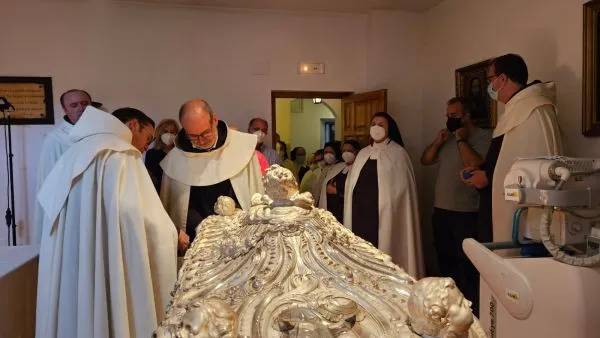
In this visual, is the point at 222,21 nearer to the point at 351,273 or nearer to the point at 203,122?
the point at 203,122

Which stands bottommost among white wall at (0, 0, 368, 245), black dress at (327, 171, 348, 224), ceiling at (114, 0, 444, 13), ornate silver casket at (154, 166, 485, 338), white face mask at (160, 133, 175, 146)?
black dress at (327, 171, 348, 224)

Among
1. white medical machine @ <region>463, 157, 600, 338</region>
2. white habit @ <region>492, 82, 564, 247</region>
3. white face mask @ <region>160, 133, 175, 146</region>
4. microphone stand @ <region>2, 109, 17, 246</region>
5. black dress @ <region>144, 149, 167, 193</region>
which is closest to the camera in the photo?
white medical machine @ <region>463, 157, 600, 338</region>

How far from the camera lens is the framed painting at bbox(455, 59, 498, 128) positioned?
3731 millimetres

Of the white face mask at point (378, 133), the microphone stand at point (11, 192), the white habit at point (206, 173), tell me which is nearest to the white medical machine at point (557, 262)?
the white habit at point (206, 173)

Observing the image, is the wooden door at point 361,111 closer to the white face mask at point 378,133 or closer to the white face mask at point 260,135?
the white face mask at point 378,133

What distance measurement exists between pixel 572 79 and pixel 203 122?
7.38 feet

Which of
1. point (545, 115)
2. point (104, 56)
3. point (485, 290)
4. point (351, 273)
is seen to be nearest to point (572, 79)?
point (545, 115)

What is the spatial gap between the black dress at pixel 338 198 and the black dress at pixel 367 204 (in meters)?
0.55

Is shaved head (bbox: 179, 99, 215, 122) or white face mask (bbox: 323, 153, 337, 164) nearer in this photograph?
shaved head (bbox: 179, 99, 215, 122)

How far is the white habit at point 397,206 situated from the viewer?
370 cm

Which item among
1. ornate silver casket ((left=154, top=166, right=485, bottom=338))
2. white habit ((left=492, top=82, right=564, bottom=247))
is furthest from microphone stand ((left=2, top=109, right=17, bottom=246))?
white habit ((left=492, top=82, right=564, bottom=247))

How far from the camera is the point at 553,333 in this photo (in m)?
1.66

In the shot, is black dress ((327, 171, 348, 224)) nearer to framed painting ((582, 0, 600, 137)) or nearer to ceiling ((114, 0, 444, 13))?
ceiling ((114, 0, 444, 13))

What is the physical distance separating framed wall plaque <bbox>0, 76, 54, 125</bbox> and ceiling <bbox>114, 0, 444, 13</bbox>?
1.22 metres
